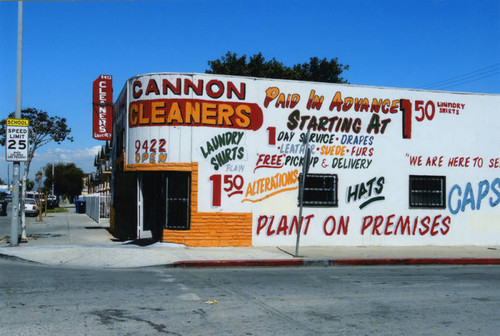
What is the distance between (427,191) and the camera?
1708 cm

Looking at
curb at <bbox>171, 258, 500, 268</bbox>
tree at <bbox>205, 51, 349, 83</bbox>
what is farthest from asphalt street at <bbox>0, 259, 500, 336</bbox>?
tree at <bbox>205, 51, 349, 83</bbox>

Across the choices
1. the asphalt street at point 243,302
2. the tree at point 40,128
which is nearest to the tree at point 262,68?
the tree at point 40,128

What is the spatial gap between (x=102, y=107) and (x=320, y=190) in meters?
8.59

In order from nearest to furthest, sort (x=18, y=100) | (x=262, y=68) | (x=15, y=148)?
1. (x=18, y=100)
2. (x=15, y=148)
3. (x=262, y=68)

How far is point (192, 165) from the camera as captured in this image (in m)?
15.2

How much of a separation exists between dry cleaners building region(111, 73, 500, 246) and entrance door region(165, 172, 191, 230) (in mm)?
28

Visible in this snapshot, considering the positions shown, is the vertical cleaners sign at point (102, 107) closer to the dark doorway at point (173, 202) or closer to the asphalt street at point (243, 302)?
the dark doorway at point (173, 202)

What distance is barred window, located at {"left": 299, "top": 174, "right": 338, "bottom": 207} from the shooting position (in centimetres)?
1609

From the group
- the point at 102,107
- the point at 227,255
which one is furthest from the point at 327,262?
the point at 102,107

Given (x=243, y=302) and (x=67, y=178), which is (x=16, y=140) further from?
(x=67, y=178)

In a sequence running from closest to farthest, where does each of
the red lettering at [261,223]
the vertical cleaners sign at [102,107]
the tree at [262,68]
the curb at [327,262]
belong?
the curb at [327,262] < the red lettering at [261,223] < the vertical cleaners sign at [102,107] < the tree at [262,68]

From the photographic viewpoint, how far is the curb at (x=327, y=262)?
1255 cm

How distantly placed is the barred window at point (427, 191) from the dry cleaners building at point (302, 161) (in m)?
0.03

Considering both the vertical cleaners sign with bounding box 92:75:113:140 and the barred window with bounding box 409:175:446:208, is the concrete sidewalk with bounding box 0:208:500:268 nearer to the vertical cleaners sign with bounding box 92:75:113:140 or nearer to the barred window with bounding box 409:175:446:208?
the barred window with bounding box 409:175:446:208
